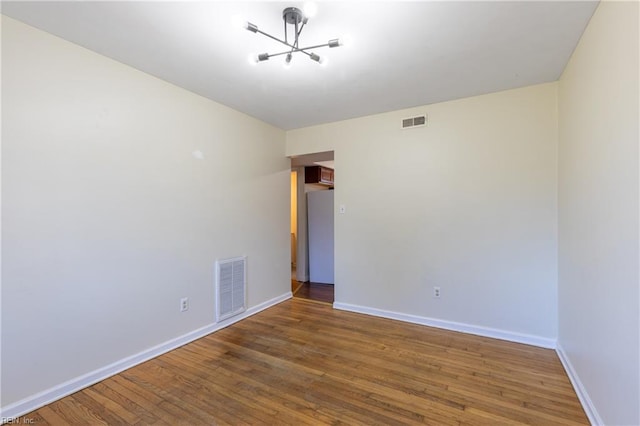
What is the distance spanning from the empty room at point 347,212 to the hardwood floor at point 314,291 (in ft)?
2.10

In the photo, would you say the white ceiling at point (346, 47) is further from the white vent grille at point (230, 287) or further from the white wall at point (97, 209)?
the white vent grille at point (230, 287)

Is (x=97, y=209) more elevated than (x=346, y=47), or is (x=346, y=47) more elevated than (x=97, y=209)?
(x=346, y=47)

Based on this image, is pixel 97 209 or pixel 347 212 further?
pixel 347 212

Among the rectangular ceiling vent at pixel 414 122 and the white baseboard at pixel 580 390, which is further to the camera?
the rectangular ceiling vent at pixel 414 122

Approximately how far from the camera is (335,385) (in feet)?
7.18

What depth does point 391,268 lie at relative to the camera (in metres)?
3.61

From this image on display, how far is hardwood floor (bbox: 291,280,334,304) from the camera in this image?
447 centimetres

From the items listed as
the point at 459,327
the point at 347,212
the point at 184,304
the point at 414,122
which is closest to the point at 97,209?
the point at 184,304

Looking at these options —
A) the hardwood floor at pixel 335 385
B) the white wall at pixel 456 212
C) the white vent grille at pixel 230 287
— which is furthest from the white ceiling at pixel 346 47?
the hardwood floor at pixel 335 385

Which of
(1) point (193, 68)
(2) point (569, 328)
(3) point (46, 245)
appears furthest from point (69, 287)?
(2) point (569, 328)

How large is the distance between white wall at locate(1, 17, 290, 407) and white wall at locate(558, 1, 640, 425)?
3253 millimetres

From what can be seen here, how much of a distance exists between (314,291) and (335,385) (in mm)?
2702

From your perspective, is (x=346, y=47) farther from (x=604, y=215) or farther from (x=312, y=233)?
(x=312, y=233)

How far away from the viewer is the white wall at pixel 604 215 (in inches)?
53.2
